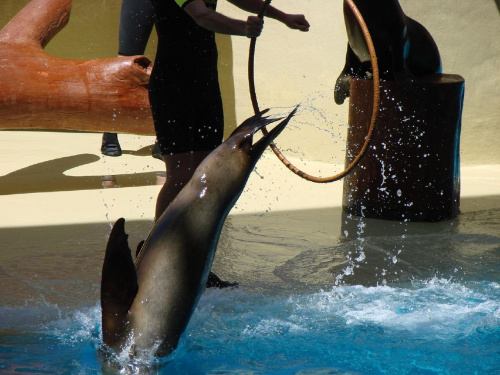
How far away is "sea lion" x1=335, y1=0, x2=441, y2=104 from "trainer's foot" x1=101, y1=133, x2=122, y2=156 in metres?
2.66

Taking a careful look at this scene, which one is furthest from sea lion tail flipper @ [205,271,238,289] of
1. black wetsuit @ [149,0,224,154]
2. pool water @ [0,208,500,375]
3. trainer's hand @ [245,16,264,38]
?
trainer's hand @ [245,16,264,38]

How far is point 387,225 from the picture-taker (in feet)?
16.4

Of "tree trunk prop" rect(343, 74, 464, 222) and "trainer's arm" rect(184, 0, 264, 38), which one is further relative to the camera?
"tree trunk prop" rect(343, 74, 464, 222)

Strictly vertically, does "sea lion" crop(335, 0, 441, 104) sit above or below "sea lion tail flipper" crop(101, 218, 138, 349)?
above

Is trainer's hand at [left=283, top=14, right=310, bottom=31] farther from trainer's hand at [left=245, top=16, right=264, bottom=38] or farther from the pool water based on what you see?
the pool water

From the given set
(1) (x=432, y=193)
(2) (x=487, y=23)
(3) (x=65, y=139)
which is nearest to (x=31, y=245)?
(1) (x=432, y=193)

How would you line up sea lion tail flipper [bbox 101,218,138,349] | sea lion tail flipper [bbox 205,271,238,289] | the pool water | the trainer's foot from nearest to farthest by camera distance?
sea lion tail flipper [bbox 101,218,138,349] → the pool water → sea lion tail flipper [bbox 205,271,238,289] → the trainer's foot

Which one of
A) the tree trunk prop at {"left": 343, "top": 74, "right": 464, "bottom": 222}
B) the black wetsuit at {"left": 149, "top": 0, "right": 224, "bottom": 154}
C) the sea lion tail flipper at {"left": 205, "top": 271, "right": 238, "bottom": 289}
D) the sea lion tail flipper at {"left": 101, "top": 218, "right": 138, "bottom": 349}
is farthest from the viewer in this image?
the tree trunk prop at {"left": 343, "top": 74, "right": 464, "bottom": 222}

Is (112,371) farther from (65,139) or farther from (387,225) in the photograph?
(65,139)

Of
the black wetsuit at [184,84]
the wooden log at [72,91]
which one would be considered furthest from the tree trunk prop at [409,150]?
the black wetsuit at [184,84]

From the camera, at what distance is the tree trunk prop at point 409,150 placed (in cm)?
501

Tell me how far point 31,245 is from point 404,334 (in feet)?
7.26

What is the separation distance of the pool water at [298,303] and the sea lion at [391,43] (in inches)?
40.3

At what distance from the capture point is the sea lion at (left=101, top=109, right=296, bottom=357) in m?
2.72
